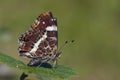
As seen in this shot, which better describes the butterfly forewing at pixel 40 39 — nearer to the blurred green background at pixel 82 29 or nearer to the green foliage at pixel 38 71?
the green foliage at pixel 38 71

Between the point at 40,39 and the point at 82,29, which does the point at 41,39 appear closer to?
the point at 40,39

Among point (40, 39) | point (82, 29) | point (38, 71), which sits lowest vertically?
point (38, 71)

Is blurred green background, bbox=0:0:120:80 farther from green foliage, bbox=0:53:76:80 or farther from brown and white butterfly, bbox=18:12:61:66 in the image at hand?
green foliage, bbox=0:53:76:80

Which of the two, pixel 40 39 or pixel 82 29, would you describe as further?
pixel 82 29

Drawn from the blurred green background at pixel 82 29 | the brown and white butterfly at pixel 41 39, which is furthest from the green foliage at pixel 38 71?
the blurred green background at pixel 82 29

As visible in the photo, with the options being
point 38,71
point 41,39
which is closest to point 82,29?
point 41,39

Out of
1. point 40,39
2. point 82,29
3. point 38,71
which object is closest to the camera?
point 38,71
